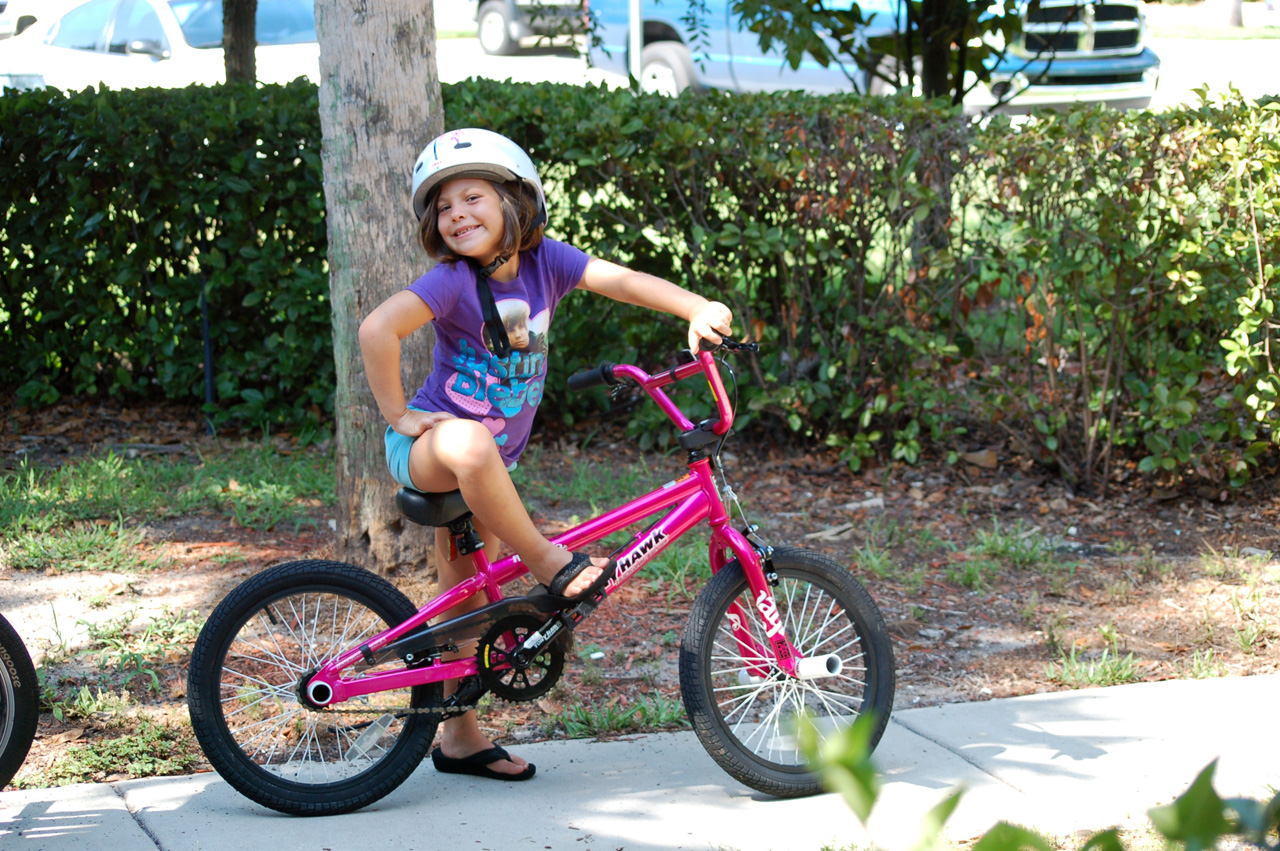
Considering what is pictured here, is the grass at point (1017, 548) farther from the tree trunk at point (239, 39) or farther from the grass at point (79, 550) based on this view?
Answer: the tree trunk at point (239, 39)

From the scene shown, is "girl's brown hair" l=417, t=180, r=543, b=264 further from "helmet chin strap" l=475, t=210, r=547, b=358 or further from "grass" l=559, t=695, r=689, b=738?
"grass" l=559, t=695, r=689, b=738

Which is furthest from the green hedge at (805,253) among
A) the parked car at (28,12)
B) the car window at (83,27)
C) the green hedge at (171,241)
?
the parked car at (28,12)

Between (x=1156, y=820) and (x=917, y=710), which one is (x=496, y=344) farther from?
(x=1156, y=820)

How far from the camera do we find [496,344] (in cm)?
293

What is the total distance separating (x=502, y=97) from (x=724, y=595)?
3.42 m

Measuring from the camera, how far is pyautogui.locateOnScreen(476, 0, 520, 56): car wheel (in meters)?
20.1

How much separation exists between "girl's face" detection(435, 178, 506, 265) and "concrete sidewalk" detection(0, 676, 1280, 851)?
140 centimetres

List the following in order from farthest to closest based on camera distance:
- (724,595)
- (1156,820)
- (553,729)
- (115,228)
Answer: (115,228) → (553,729) → (724,595) → (1156,820)

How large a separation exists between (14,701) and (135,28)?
37.7 feet

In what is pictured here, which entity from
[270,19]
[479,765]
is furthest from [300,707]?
[270,19]

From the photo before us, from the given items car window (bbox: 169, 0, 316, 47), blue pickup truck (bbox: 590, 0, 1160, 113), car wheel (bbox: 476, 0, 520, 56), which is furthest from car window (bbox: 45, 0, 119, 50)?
car wheel (bbox: 476, 0, 520, 56)

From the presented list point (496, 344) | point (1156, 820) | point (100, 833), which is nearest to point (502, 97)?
point (496, 344)

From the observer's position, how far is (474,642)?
10.3 ft

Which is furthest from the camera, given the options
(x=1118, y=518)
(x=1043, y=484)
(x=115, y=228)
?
(x=115, y=228)
